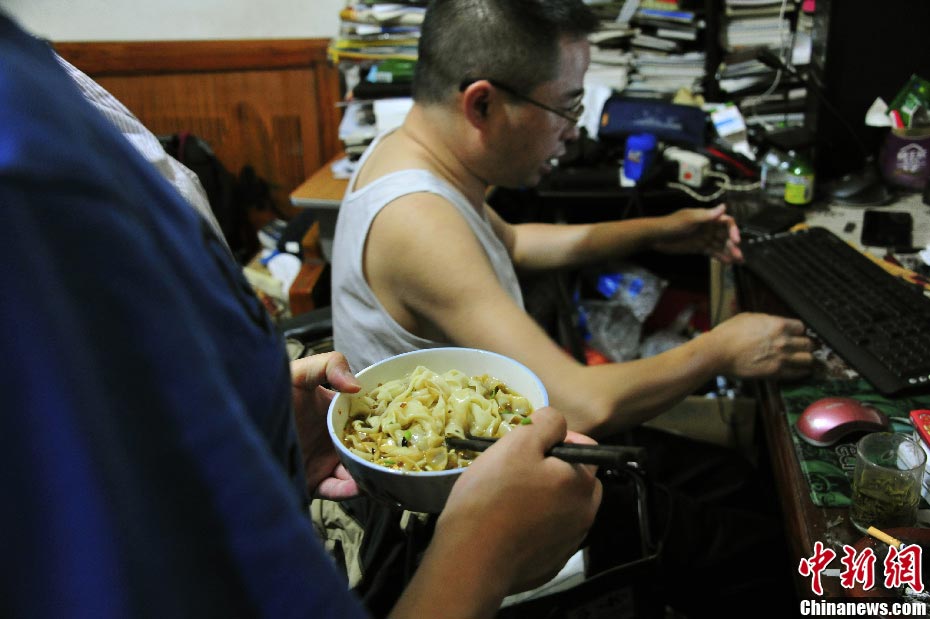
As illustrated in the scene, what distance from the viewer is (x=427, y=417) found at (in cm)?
83

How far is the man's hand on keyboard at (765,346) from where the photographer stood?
1240 millimetres

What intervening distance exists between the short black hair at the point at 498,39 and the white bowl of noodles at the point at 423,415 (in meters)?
0.69

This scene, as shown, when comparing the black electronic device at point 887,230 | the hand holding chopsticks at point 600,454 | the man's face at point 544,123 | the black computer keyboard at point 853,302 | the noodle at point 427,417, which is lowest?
the black computer keyboard at point 853,302

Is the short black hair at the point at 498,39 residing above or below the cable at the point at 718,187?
above

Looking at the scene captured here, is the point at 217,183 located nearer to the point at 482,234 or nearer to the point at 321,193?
the point at 321,193

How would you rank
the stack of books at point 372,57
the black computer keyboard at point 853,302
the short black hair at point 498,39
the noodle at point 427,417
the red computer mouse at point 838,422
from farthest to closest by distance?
the stack of books at point 372,57, the short black hair at point 498,39, the black computer keyboard at point 853,302, the red computer mouse at point 838,422, the noodle at point 427,417

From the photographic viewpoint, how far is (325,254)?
2.36 meters

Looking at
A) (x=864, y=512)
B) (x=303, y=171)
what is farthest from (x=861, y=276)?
(x=303, y=171)

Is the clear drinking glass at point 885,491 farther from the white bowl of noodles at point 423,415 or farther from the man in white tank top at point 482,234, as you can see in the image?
the white bowl of noodles at point 423,415

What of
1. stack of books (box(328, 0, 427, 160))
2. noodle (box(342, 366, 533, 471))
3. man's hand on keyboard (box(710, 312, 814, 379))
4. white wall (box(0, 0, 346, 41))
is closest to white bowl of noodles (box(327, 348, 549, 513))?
noodle (box(342, 366, 533, 471))

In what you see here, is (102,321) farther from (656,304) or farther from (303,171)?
(303,171)

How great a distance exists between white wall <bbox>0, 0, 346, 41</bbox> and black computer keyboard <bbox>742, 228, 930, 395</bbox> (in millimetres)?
2152

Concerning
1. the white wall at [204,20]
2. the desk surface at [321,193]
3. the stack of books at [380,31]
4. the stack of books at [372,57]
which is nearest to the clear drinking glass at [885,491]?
the desk surface at [321,193]

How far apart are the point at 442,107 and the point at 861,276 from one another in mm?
866
